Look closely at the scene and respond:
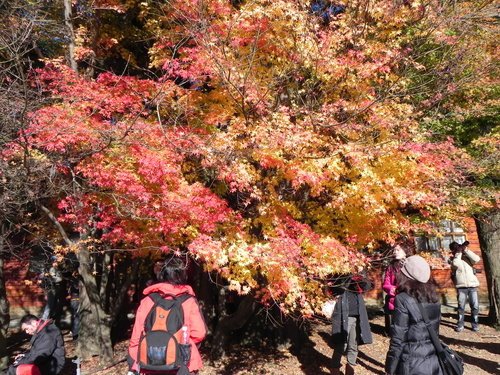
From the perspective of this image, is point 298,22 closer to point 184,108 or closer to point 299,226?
point 184,108

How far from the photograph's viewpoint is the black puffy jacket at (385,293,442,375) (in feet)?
10.8

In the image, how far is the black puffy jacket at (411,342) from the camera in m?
3.28

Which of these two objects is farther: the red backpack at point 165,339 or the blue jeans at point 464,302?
the blue jeans at point 464,302

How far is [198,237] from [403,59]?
16.9ft

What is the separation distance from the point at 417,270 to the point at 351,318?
248 centimetres

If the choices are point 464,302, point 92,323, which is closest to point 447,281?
point 464,302

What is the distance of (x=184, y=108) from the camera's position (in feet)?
22.7

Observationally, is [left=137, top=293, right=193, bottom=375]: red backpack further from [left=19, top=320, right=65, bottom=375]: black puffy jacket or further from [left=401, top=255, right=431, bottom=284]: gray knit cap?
[left=401, top=255, right=431, bottom=284]: gray knit cap

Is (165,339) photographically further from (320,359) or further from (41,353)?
(320,359)

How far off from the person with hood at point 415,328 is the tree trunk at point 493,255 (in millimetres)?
6663

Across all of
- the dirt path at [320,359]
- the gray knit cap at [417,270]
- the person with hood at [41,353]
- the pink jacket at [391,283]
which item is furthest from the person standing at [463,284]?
the person with hood at [41,353]

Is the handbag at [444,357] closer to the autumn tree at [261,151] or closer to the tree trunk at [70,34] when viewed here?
the autumn tree at [261,151]

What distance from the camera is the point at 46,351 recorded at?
443 cm

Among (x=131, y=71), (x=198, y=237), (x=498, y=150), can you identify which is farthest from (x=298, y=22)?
(x=131, y=71)
